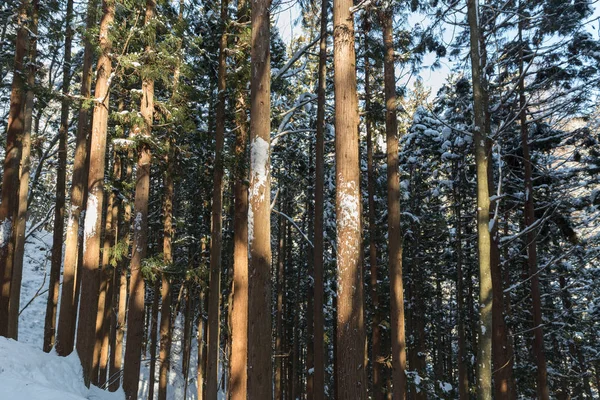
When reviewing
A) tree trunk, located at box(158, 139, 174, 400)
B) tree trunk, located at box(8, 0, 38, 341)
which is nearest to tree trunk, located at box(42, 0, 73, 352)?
tree trunk, located at box(8, 0, 38, 341)

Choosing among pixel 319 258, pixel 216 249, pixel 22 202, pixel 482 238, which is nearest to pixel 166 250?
pixel 216 249

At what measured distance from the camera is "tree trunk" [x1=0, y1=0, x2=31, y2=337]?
10.7 m

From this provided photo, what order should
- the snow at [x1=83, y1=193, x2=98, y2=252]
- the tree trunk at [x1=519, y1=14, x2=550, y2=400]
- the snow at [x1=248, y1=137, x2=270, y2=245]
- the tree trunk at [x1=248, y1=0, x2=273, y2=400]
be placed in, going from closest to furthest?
the tree trunk at [x1=248, y1=0, x2=273, y2=400]
the snow at [x1=248, y1=137, x2=270, y2=245]
the snow at [x1=83, y1=193, x2=98, y2=252]
the tree trunk at [x1=519, y1=14, x2=550, y2=400]

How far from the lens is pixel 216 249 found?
11.6 m

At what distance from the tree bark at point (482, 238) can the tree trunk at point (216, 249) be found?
673cm

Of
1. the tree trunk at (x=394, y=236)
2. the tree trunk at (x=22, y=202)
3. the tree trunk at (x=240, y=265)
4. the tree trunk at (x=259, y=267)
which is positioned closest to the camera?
the tree trunk at (x=259, y=267)

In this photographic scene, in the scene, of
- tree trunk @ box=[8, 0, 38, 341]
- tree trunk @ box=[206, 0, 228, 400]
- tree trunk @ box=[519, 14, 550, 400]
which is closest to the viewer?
tree trunk @ box=[206, 0, 228, 400]

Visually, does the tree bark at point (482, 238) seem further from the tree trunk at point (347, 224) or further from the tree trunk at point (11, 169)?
the tree trunk at point (11, 169)

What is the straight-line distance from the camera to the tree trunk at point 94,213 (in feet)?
30.8

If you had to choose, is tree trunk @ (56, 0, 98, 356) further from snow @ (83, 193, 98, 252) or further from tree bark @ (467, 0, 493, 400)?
tree bark @ (467, 0, 493, 400)

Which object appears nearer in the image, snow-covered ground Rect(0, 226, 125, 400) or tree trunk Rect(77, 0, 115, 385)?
snow-covered ground Rect(0, 226, 125, 400)

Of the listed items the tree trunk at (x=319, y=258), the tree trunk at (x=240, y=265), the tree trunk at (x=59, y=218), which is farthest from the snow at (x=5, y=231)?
the tree trunk at (x=319, y=258)

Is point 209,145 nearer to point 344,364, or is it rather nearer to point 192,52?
point 192,52

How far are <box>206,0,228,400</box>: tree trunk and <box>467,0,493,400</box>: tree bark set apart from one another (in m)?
6.73
